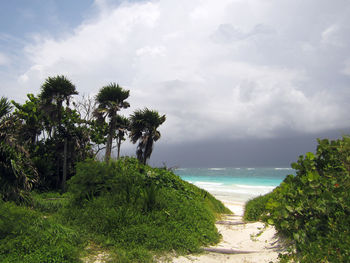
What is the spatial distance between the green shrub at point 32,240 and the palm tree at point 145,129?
1845 centimetres

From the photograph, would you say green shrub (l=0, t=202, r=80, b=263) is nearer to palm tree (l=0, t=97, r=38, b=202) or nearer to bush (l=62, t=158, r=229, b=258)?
bush (l=62, t=158, r=229, b=258)

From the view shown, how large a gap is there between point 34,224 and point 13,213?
0.49 m

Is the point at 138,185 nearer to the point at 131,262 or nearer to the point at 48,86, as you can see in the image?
the point at 131,262

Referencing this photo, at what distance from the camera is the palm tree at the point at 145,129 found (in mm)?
23406

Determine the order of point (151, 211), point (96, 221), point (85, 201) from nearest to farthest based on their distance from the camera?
point (96, 221) → point (151, 211) → point (85, 201)

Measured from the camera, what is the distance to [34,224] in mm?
4883

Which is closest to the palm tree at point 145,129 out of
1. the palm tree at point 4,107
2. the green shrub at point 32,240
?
the palm tree at point 4,107

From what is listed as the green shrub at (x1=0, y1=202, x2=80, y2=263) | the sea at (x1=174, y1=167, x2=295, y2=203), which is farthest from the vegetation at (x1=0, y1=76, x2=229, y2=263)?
the sea at (x1=174, y1=167, x2=295, y2=203)

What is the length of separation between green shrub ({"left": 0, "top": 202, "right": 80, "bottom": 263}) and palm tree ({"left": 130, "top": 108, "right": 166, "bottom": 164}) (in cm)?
1845

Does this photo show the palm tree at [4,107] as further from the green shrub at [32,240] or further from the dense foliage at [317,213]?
the dense foliage at [317,213]

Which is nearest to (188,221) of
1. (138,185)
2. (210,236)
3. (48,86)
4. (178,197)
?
(210,236)

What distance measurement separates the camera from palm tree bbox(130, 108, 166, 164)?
2341 centimetres

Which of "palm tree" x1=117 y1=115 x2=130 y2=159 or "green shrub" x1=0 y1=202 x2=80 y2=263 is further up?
"palm tree" x1=117 y1=115 x2=130 y2=159

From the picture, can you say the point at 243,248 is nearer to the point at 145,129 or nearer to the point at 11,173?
the point at 11,173
